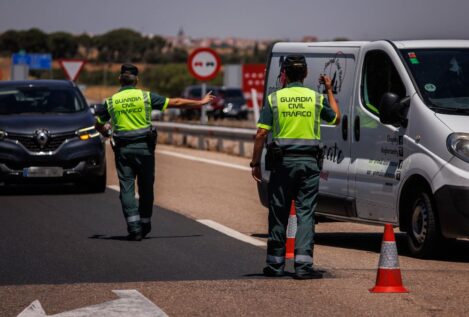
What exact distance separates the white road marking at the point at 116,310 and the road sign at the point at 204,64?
22.7 meters

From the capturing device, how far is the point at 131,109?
13.5m

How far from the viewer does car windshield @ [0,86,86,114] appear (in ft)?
65.2

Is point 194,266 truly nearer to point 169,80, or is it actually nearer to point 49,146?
point 49,146

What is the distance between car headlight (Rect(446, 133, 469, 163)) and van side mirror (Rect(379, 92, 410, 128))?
698 mm

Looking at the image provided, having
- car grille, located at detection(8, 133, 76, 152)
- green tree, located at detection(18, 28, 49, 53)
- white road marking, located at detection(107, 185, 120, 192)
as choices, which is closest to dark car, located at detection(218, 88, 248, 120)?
white road marking, located at detection(107, 185, 120, 192)

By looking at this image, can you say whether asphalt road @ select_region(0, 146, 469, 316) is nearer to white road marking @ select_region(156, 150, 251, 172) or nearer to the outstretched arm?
the outstretched arm

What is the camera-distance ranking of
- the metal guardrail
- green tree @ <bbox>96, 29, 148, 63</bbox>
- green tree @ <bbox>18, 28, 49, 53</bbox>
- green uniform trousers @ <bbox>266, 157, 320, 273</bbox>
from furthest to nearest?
1. green tree @ <bbox>96, 29, 148, 63</bbox>
2. green tree @ <bbox>18, 28, 49, 53</bbox>
3. the metal guardrail
4. green uniform trousers @ <bbox>266, 157, 320, 273</bbox>

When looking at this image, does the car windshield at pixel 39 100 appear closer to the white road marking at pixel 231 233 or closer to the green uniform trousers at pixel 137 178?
the white road marking at pixel 231 233

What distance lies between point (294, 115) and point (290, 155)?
309 millimetres

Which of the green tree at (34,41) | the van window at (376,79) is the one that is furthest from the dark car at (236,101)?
the green tree at (34,41)

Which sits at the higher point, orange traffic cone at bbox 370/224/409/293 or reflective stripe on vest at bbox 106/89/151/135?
reflective stripe on vest at bbox 106/89/151/135

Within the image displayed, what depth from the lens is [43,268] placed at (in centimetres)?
1112

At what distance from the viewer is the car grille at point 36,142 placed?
62.1 ft

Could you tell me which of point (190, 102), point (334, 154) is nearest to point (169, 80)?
point (190, 102)
